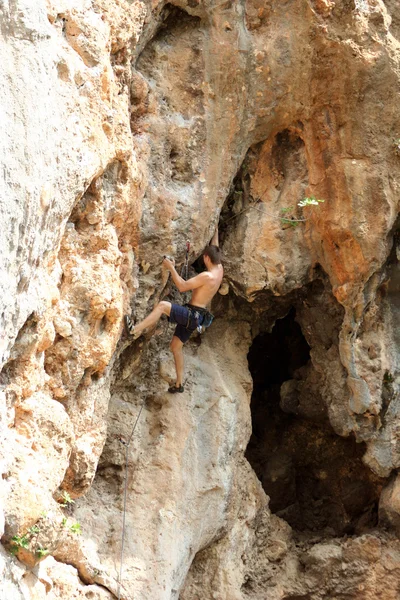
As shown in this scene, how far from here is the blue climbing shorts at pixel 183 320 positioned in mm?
7395

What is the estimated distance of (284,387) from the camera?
31.6 feet

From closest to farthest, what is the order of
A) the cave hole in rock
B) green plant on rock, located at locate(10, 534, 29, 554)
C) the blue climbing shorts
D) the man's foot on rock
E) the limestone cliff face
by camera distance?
green plant on rock, located at locate(10, 534, 29, 554), the limestone cliff face, the man's foot on rock, the blue climbing shorts, the cave hole in rock

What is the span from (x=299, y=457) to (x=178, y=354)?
120 inches

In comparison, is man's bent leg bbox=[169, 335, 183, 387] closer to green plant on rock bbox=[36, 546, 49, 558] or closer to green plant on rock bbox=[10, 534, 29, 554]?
green plant on rock bbox=[36, 546, 49, 558]

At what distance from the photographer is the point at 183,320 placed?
744 centimetres

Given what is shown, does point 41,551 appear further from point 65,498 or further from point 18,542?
point 65,498

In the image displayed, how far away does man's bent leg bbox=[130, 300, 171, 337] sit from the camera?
7.10 metres

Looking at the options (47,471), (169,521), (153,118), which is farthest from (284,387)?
(47,471)

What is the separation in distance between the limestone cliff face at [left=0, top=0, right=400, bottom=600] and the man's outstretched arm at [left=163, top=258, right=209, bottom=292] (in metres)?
0.13

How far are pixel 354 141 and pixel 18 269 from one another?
4.22m

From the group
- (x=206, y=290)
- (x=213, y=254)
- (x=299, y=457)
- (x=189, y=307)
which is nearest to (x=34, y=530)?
(x=189, y=307)

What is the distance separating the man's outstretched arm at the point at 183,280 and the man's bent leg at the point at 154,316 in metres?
0.19

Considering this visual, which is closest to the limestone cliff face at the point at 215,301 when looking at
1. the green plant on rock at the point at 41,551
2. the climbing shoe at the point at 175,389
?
the green plant on rock at the point at 41,551

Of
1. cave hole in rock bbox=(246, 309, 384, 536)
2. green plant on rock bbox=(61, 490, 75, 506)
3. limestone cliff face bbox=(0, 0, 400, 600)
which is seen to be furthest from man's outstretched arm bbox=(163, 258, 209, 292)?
cave hole in rock bbox=(246, 309, 384, 536)
